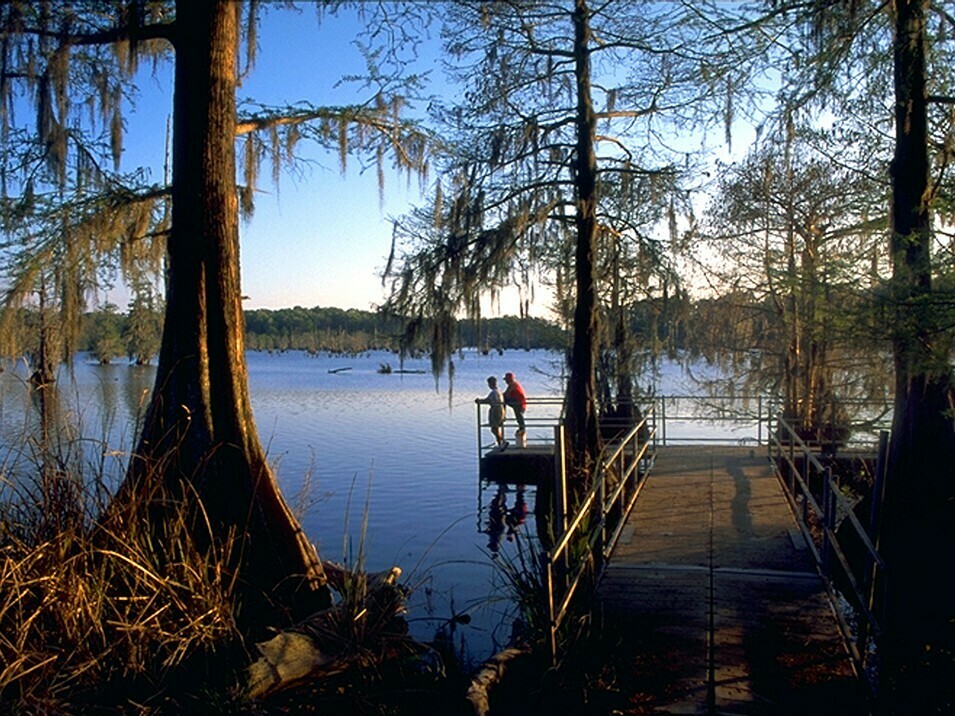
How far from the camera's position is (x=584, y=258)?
13.1 metres

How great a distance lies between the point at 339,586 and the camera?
6887 millimetres

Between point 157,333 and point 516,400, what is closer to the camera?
point 157,333

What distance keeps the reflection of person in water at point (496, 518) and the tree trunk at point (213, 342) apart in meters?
7.14

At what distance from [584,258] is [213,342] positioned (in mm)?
7267

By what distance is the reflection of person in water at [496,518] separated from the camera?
14.7 metres

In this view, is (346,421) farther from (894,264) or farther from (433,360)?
Result: (894,264)

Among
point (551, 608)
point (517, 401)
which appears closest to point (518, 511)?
point (517, 401)

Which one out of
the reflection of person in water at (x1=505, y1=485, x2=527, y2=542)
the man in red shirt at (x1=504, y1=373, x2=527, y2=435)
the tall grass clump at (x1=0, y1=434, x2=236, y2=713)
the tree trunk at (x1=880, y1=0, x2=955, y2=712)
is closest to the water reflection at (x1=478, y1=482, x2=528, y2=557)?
the reflection of person in water at (x1=505, y1=485, x2=527, y2=542)

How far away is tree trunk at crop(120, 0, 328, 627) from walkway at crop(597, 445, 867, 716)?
8.11 ft

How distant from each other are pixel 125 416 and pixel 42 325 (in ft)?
69.9

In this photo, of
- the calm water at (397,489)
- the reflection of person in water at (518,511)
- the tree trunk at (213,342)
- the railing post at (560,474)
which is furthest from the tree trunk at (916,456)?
the reflection of person in water at (518,511)

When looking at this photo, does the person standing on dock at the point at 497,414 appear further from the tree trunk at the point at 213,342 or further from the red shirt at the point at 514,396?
the tree trunk at the point at 213,342

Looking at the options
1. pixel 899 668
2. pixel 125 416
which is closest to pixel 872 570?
pixel 899 668

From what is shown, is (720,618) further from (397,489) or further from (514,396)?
(514,396)
